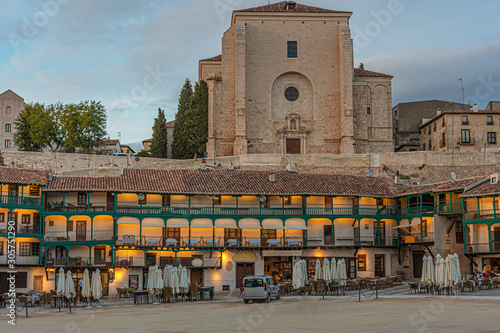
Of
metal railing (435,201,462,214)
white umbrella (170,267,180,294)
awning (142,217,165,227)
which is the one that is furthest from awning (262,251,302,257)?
white umbrella (170,267,180,294)

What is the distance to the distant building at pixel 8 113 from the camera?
9206 centimetres

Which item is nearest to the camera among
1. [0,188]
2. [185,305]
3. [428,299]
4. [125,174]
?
[428,299]

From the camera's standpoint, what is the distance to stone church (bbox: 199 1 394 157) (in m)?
68.5

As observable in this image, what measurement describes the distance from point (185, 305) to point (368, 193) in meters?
19.8

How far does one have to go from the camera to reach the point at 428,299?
29188 millimetres

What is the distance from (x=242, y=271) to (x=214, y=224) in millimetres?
3717

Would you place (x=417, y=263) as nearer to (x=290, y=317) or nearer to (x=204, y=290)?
(x=204, y=290)

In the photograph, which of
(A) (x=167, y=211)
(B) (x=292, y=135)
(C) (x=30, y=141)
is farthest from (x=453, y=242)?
(C) (x=30, y=141)

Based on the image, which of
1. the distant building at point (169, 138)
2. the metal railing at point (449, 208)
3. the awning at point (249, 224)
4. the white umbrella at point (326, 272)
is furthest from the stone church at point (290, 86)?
the white umbrella at point (326, 272)

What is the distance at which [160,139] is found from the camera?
7219 cm

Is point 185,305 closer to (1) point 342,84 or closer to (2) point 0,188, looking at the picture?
(2) point 0,188

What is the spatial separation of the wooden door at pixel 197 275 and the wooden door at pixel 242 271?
8.14 feet

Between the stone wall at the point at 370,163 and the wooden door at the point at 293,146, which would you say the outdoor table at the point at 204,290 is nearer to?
the stone wall at the point at 370,163

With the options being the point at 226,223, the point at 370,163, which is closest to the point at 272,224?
the point at 226,223
